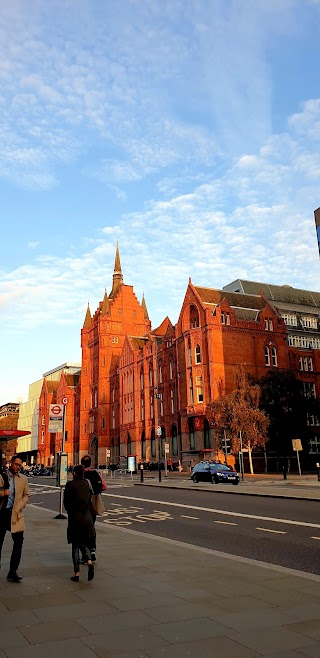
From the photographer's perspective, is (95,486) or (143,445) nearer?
(95,486)

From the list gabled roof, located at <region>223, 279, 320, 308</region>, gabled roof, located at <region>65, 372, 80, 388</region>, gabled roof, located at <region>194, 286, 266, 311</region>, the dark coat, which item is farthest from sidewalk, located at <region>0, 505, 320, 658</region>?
gabled roof, located at <region>65, 372, 80, 388</region>

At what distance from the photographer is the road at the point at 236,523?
36.0ft

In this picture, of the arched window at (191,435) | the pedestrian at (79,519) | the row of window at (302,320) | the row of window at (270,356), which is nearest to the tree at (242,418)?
the arched window at (191,435)

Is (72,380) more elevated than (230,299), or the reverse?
(230,299)

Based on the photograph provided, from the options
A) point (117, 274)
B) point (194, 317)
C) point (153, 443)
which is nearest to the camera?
point (194, 317)

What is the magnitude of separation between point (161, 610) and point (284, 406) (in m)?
46.7

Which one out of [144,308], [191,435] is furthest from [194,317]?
[144,308]

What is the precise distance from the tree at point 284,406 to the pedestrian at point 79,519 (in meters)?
43.2

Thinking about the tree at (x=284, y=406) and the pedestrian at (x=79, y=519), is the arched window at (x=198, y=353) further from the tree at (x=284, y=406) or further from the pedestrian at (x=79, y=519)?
the pedestrian at (x=79, y=519)

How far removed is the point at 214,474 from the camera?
3422cm

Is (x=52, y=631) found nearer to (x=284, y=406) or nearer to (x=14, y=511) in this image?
(x=14, y=511)

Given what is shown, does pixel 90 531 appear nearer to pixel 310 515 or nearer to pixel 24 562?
pixel 24 562

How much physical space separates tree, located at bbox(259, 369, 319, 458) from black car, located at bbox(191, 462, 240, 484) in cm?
1581

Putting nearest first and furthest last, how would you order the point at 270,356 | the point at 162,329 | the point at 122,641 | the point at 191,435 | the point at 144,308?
the point at 122,641 → the point at 191,435 → the point at 270,356 → the point at 162,329 → the point at 144,308
